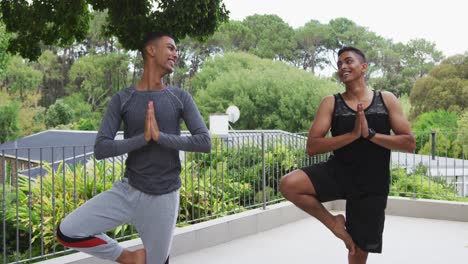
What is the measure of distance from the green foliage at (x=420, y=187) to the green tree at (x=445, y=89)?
25.2 meters

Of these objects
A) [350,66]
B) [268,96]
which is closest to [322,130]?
[350,66]

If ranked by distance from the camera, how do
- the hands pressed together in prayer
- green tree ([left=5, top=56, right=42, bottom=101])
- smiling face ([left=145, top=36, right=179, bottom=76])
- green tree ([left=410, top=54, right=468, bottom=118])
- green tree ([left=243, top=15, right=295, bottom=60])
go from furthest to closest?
green tree ([left=243, top=15, right=295, bottom=60])
green tree ([left=5, top=56, right=42, bottom=101])
green tree ([left=410, top=54, right=468, bottom=118])
smiling face ([left=145, top=36, right=179, bottom=76])
the hands pressed together in prayer

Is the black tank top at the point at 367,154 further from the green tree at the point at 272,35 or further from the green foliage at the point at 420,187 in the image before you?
the green tree at the point at 272,35

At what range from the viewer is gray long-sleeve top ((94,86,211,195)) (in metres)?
2.51

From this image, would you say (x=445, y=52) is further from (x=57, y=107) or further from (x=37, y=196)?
(x=37, y=196)

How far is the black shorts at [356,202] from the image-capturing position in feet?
9.37

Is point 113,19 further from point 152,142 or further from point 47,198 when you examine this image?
point 152,142

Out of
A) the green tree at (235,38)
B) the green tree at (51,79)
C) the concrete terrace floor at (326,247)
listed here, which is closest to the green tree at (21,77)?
the green tree at (51,79)

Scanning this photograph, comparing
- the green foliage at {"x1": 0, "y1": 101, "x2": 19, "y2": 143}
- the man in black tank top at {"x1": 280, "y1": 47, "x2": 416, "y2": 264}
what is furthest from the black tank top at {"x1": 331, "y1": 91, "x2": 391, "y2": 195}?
the green foliage at {"x1": 0, "y1": 101, "x2": 19, "y2": 143}

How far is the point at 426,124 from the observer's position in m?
30.1

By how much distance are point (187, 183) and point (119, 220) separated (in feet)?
10.2

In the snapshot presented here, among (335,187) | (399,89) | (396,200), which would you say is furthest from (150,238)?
(399,89)

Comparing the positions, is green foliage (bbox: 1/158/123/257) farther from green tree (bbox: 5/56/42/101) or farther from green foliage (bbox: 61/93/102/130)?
green tree (bbox: 5/56/42/101)

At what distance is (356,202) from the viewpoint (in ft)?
9.39
